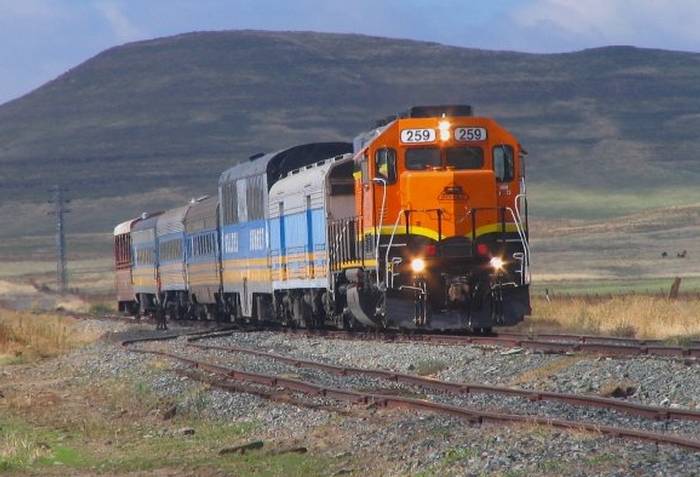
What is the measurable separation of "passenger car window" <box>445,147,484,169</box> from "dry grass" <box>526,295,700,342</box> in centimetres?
414

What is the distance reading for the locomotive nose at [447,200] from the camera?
80.7 ft

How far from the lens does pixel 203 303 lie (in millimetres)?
42781

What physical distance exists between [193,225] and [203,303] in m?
2.26

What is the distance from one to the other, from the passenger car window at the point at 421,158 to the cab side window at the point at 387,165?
25 cm

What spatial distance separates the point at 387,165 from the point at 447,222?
1291 mm

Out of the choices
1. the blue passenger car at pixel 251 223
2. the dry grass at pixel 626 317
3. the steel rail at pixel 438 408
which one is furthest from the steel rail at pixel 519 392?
the blue passenger car at pixel 251 223

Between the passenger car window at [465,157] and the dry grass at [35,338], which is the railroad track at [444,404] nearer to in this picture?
the passenger car window at [465,157]

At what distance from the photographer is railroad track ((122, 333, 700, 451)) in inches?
531

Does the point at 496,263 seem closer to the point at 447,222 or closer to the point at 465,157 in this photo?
the point at 447,222

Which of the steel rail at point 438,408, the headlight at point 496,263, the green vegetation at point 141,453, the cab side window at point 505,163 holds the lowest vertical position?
the green vegetation at point 141,453

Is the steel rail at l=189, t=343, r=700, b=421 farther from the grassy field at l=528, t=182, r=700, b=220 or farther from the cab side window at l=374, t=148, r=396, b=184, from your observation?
the grassy field at l=528, t=182, r=700, b=220

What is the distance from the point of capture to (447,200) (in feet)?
80.6

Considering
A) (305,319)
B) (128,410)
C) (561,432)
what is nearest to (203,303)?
(305,319)

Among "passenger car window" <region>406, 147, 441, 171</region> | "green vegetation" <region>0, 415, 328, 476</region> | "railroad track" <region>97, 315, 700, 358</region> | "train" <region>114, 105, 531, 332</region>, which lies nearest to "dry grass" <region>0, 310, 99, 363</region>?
"railroad track" <region>97, 315, 700, 358</region>
